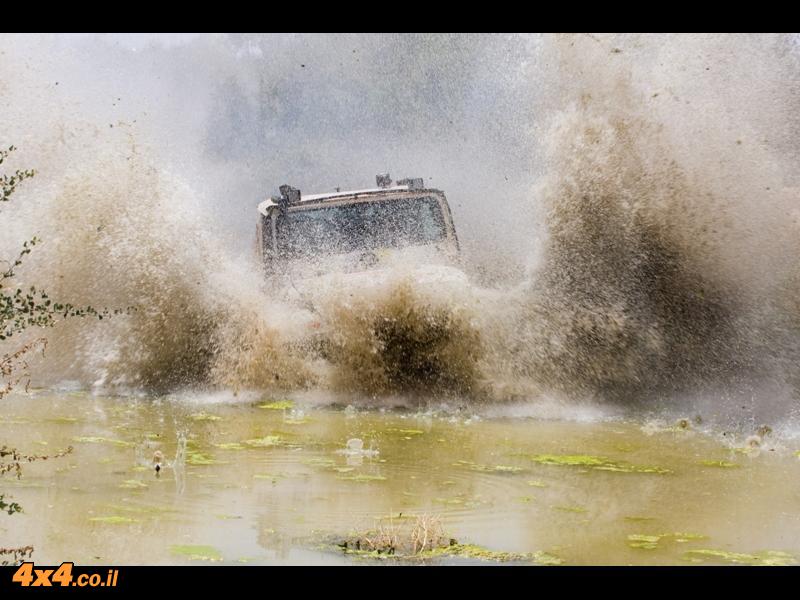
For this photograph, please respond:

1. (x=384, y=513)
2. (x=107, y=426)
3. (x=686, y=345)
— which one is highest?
(x=686, y=345)

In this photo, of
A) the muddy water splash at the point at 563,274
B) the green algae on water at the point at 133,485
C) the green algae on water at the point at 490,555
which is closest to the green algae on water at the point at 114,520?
the green algae on water at the point at 133,485

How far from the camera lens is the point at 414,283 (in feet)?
37.7

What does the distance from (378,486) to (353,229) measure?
4999 millimetres

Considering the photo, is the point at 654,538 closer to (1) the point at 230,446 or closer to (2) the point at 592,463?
(2) the point at 592,463

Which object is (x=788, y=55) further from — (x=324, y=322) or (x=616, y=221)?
(x=324, y=322)

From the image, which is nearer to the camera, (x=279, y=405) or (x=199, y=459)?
(x=199, y=459)

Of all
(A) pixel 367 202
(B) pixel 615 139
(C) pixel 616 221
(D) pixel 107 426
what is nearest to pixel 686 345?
(C) pixel 616 221

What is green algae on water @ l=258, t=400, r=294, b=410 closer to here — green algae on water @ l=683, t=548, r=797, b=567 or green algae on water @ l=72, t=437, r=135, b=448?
green algae on water @ l=72, t=437, r=135, b=448

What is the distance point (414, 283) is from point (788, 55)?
253 inches

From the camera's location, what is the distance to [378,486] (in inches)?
296

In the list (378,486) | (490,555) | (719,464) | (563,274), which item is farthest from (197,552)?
(563,274)

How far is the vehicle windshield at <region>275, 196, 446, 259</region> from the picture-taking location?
12031 millimetres

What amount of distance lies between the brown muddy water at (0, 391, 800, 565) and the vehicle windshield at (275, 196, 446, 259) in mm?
1805

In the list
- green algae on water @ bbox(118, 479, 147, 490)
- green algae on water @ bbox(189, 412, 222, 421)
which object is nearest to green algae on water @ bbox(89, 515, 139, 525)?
green algae on water @ bbox(118, 479, 147, 490)
